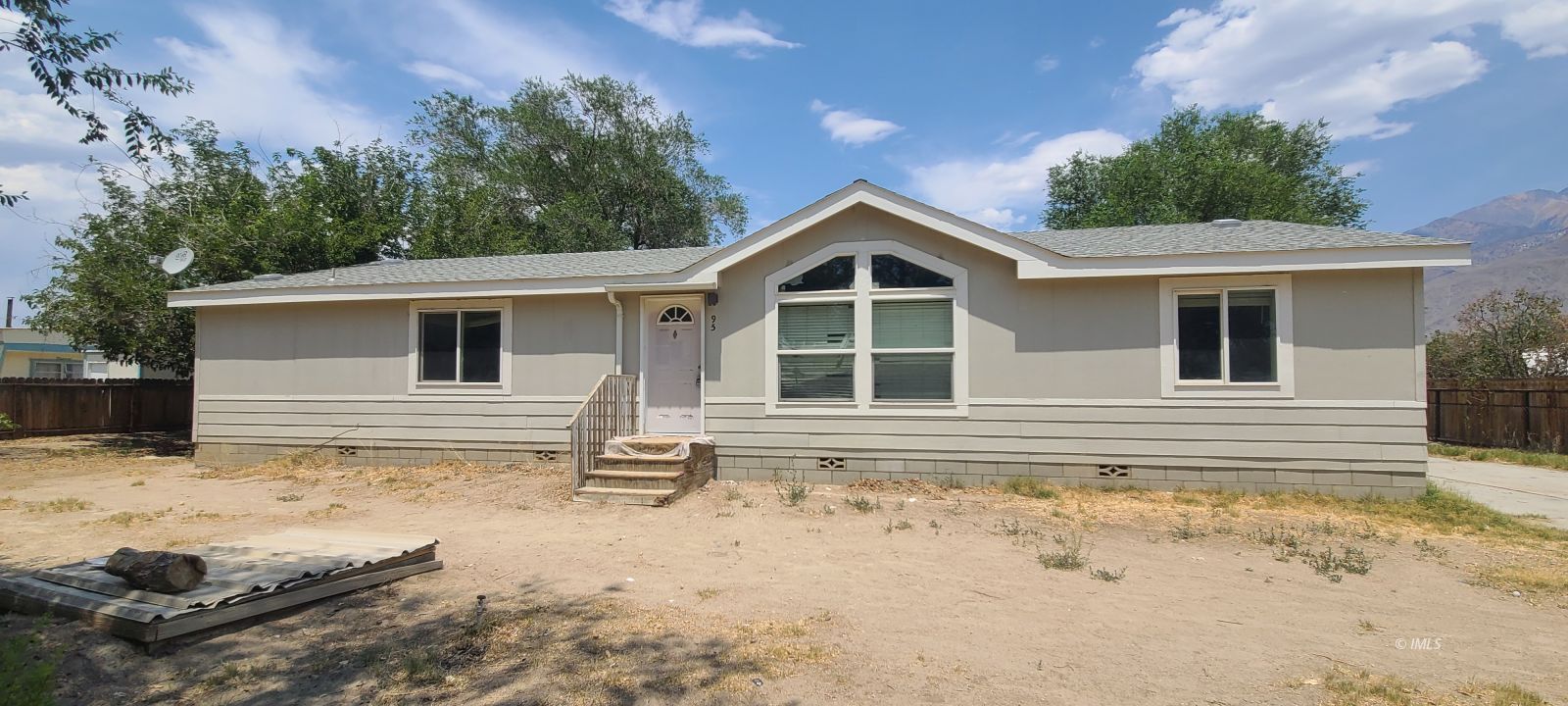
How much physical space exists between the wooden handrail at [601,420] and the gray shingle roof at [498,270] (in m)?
1.54

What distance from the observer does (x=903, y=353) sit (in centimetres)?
892

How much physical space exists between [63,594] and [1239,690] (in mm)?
6357

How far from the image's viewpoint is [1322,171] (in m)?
25.1

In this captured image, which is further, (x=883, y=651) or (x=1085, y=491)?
(x=1085, y=491)

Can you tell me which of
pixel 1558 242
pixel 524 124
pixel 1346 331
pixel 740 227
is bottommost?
pixel 1346 331

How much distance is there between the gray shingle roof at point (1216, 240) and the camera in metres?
7.89

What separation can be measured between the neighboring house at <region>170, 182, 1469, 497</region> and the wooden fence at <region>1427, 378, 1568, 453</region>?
860 centimetres

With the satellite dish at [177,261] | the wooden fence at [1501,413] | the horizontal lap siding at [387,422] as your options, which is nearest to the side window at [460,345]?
the horizontal lap siding at [387,422]

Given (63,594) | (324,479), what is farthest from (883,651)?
(324,479)

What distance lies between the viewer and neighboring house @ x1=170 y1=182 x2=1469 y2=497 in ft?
26.3

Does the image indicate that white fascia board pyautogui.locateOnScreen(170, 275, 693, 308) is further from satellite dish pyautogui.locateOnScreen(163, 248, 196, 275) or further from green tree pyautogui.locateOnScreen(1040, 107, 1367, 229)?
green tree pyautogui.locateOnScreen(1040, 107, 1367, 229)

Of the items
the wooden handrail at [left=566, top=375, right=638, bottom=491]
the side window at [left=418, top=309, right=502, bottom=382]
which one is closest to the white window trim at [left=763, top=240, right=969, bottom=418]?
the wooden handrail at [left=566, top=375, right=638, bottom=491]

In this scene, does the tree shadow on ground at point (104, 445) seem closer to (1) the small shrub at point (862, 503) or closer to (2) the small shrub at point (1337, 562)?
(1) the small shrub at point (862, 503)

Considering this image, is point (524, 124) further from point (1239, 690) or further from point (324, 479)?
point (1239, 690)
